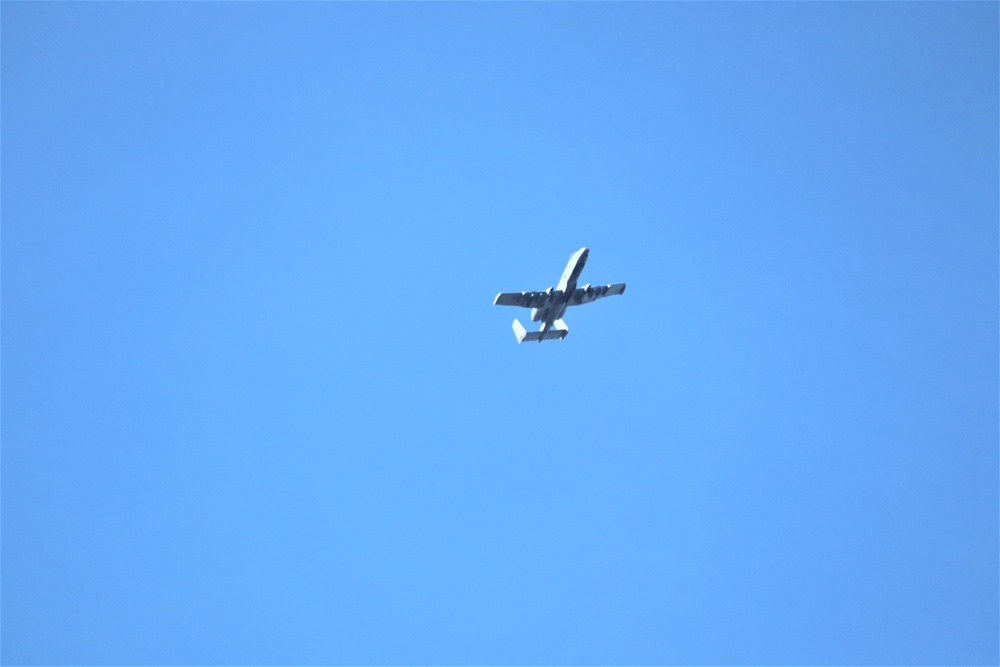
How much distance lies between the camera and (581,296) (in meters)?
88.3

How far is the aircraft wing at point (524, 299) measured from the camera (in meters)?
86.5

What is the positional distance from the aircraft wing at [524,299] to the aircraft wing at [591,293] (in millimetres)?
1965

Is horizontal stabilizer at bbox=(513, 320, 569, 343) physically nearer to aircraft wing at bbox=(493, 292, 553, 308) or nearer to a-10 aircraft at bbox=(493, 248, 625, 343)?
a-10 aircraft at bbox=(493, 248, 625, 343)

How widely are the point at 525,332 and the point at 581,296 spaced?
17.5 feet

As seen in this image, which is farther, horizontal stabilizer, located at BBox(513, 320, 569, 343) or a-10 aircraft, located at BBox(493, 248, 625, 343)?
horizontal stabilizer, located at BBox(513, 320, 569, 343)

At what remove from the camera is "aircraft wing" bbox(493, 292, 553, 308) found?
3406 inches

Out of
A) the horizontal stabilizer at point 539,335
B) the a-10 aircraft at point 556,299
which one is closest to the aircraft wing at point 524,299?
the a-10 aircraft at point 556,299

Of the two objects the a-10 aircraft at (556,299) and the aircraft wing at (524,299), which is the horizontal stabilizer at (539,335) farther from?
the aircraft wing at (524,299)

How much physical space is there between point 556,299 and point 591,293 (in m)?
2.79

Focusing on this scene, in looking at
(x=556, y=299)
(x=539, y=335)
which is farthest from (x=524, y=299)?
(x=539, y=335)

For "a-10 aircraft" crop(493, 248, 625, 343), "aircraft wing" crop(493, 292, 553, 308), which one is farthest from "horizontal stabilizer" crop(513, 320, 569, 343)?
"aircraft wing" crop(493, 292, 553, 308)

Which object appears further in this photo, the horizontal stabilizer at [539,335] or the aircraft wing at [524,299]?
the horizontal stabilizer at [539,335]

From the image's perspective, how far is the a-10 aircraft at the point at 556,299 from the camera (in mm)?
85688

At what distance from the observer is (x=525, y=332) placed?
90.8 m
